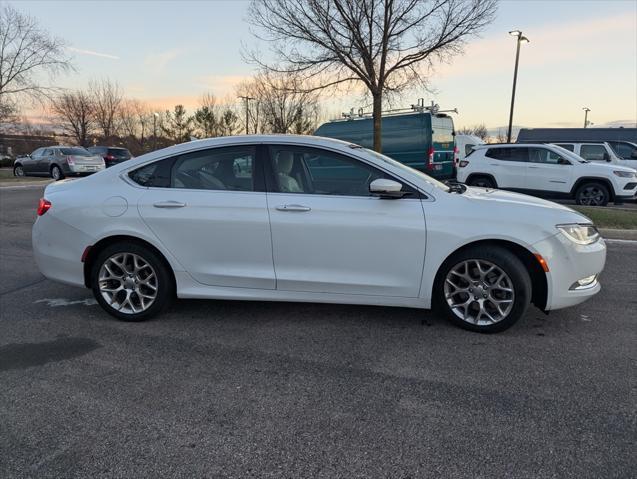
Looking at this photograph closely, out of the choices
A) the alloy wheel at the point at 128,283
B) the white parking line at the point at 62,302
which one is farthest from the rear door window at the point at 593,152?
the white parking line at the point at 62,302

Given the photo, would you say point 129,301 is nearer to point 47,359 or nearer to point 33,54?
point 47,359

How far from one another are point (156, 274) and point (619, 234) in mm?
7949

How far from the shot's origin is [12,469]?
7.23 feet

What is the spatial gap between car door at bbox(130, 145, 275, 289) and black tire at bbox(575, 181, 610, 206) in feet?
36.0

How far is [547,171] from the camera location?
1220cm

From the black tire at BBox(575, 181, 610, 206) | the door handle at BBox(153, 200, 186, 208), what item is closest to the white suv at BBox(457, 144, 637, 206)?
the black tire at BBox(575, 181, 610, 206)

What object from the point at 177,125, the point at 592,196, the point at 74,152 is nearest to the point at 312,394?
the point at 592,196

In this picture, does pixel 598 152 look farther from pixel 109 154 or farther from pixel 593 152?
pixel 109 154

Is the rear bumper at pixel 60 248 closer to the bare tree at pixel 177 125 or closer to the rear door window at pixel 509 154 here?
the rear door window at pixel 509 154

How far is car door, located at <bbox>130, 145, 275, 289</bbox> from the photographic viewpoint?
386 cm

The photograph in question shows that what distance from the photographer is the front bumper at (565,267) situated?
362 cm

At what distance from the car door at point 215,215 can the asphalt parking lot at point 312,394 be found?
1.73 ft

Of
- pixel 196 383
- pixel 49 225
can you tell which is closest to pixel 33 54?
pixel 49 225

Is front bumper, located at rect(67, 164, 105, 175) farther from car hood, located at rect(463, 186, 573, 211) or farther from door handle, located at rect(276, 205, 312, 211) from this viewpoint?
car hood, located at rect(463, 186, 573, 211)
